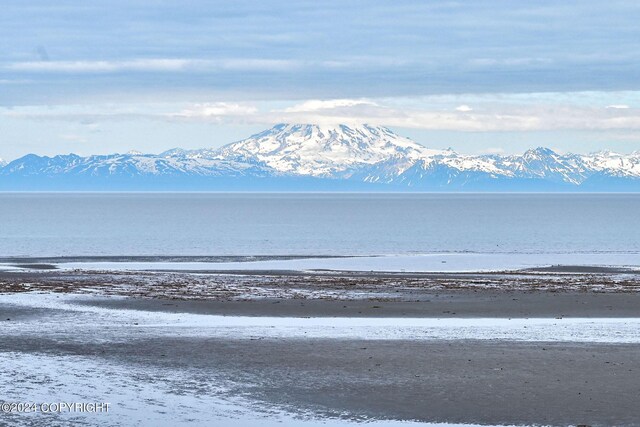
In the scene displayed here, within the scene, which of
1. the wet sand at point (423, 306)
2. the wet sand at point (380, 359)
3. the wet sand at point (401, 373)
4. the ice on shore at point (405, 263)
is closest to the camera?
the wet sand at point (401, 373)

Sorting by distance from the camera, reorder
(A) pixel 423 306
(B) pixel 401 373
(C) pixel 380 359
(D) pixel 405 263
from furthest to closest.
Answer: (D) pixel 405 263 < (A) pixel 423 306 < (C) pixel 380 359 < (B) pixel 401 373

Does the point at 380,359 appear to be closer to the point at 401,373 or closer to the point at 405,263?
the point at 401,373

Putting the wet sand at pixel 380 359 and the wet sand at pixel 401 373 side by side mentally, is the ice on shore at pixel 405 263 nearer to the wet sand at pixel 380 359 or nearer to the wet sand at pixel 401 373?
the wet sand at pixel 380 359

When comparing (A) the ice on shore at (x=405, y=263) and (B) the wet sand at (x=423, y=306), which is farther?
(A) the ice on shore at (x=405, y=263)

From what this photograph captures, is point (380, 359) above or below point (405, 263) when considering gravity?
below

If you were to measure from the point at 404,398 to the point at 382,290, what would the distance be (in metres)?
28.5

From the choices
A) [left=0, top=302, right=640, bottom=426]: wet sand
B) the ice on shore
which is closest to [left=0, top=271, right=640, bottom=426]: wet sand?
[left=0, top=302, right=640, bottom=426]: wet sand

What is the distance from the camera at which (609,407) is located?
22125mm

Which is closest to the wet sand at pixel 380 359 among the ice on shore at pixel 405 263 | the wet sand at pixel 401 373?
the wet sand at pixel 401 373

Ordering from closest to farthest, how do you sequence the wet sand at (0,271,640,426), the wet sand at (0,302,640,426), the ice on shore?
the wet sand at (0,302,640,426) < the wet sand at (0,271,640,426) < the ice on shore

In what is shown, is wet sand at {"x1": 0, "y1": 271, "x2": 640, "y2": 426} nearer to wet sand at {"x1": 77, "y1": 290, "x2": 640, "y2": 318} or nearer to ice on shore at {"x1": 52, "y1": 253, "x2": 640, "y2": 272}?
wet sand at {"x1": 77, "y1": 290, "x2": 640, "y2": 318}

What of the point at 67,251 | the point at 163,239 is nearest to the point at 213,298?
the point at 67,251

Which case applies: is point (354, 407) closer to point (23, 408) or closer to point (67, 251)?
point (23, 408)

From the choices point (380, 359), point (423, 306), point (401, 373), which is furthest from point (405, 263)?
point (401, 373)
